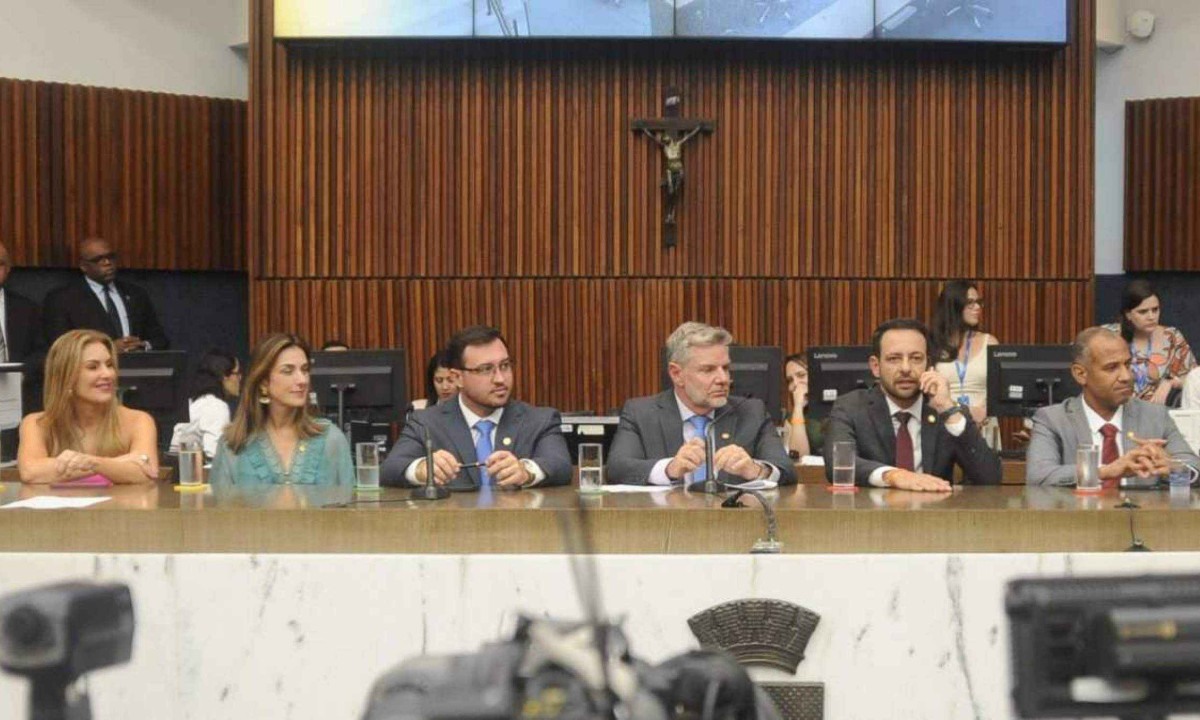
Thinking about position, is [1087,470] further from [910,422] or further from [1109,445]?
[910,422]

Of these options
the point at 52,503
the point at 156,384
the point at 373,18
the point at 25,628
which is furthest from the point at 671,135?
the point at 25,628

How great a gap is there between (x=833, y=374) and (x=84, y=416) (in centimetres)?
291

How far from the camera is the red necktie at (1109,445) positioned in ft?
18.4

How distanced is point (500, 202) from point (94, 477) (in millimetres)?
5041

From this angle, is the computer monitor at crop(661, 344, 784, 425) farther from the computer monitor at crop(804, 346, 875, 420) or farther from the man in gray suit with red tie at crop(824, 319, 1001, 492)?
the man in gray suit with red tie at crop(824, 319, 1001, 492)

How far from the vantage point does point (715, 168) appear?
10523 millimetres

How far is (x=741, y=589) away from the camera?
4164 mm

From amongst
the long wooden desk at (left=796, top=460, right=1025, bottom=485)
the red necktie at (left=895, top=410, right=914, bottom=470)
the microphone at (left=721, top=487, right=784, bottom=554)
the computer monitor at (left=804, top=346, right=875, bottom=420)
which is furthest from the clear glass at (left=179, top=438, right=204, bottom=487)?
the computer monitor at (left=804, top=346, right=875, bottom=420)

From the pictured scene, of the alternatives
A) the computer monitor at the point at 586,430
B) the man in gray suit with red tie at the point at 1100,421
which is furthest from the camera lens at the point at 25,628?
the computer monitor at the point at 586,430

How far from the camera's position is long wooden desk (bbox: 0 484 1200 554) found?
4.38 meters

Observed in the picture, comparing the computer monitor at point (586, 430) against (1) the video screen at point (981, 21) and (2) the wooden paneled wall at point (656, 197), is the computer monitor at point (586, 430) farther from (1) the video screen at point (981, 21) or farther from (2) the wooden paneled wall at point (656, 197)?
(1) the video screen at point (981, 21)

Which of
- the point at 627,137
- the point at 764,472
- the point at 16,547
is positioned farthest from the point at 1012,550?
the point at 627,137

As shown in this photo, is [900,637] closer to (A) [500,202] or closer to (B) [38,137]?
(A) [500,202]

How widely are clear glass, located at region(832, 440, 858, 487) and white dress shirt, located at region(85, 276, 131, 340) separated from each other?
5.78m
